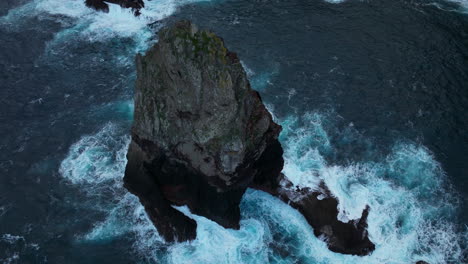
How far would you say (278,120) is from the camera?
5384 cm

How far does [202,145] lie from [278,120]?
18575mm

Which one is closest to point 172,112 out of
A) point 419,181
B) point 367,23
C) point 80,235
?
point 80,235

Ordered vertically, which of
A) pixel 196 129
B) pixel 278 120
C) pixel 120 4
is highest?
pixel 196 129

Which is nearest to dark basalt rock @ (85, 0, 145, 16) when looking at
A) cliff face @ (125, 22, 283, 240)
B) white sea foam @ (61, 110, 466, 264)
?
white sea foam @ (61, 110, 466, 264)

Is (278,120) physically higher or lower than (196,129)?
lower

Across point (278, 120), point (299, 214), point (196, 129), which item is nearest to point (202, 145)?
point (196, 129)

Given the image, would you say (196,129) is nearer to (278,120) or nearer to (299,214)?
(299,214)

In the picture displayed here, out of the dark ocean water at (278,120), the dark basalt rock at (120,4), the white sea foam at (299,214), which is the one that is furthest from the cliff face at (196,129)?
the dark basalt rock at (120,4)

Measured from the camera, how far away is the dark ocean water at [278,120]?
139ft

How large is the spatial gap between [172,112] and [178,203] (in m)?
10.1

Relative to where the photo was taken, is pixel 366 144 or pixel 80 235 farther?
pixel 366 144

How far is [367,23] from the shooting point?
6681 cm

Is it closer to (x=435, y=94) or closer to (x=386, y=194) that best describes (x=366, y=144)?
(x=386, y=194)

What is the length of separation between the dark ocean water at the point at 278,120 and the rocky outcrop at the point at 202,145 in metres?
1.64
